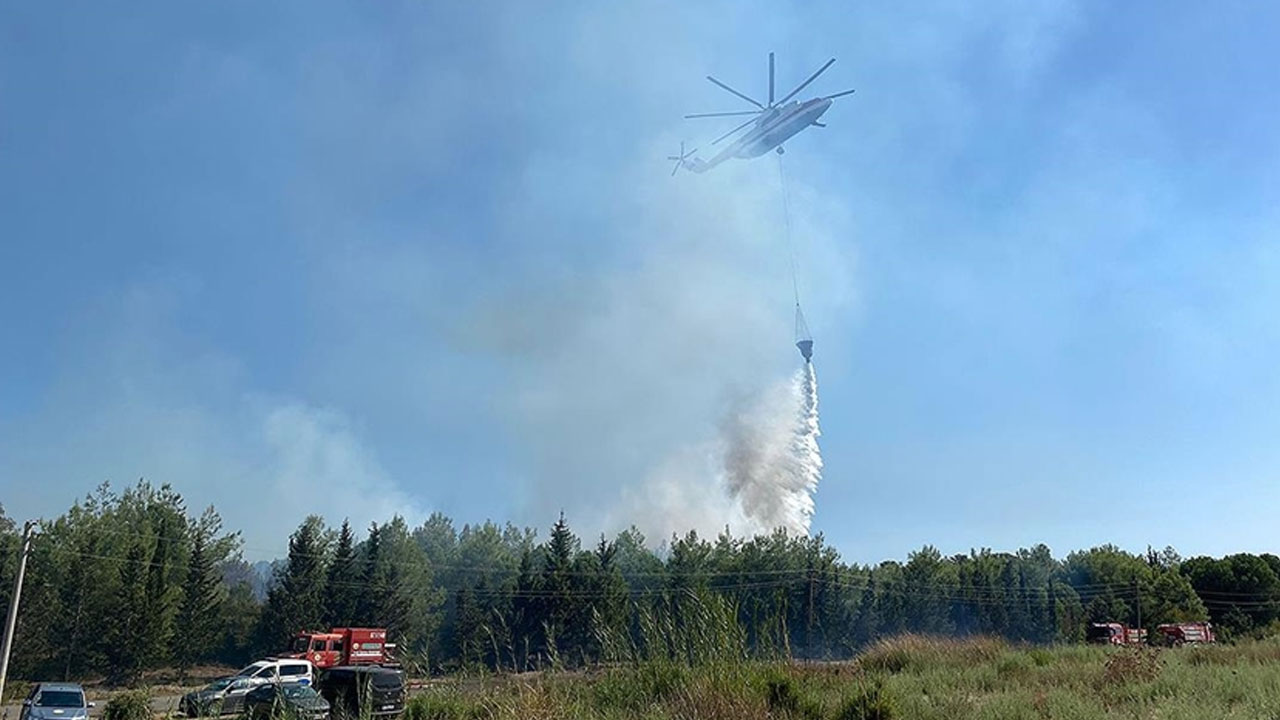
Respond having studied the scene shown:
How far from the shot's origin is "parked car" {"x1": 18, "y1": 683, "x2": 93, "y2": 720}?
2417cm

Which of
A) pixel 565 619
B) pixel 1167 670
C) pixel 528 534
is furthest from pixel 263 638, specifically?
pixel 1167 670

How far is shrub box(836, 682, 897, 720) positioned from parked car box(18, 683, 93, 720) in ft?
72.2

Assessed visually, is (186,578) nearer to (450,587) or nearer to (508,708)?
(450,587)

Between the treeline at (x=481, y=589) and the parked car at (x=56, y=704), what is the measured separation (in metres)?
13.2

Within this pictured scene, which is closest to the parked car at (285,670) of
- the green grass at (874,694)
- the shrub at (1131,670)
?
the green grass at (874,694)

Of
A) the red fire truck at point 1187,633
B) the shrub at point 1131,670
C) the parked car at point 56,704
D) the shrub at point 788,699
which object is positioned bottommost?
the red fire truck at point 1187,633

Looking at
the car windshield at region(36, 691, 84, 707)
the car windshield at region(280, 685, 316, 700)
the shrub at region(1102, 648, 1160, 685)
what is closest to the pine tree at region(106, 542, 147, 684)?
the car windshield at region(36, 691, 84, 707)

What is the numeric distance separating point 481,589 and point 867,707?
55.1 m

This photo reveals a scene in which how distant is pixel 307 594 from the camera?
5300cm

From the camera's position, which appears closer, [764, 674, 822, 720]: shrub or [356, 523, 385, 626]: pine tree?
[764, 674, 822, 720]: shrub

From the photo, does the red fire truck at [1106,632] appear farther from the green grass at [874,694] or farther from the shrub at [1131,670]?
the shrub at [1131,670]

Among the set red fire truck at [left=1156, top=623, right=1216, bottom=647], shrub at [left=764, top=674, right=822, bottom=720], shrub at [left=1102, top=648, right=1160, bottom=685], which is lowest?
red fire truck at [left=1156, top=623, right=1216, bottom=647]

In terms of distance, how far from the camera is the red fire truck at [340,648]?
37.2 meters

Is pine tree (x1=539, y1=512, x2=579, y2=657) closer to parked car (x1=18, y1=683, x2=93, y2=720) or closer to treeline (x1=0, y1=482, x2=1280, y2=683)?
treeline (x1=0, y1=482, x2=1280, y2=683)
